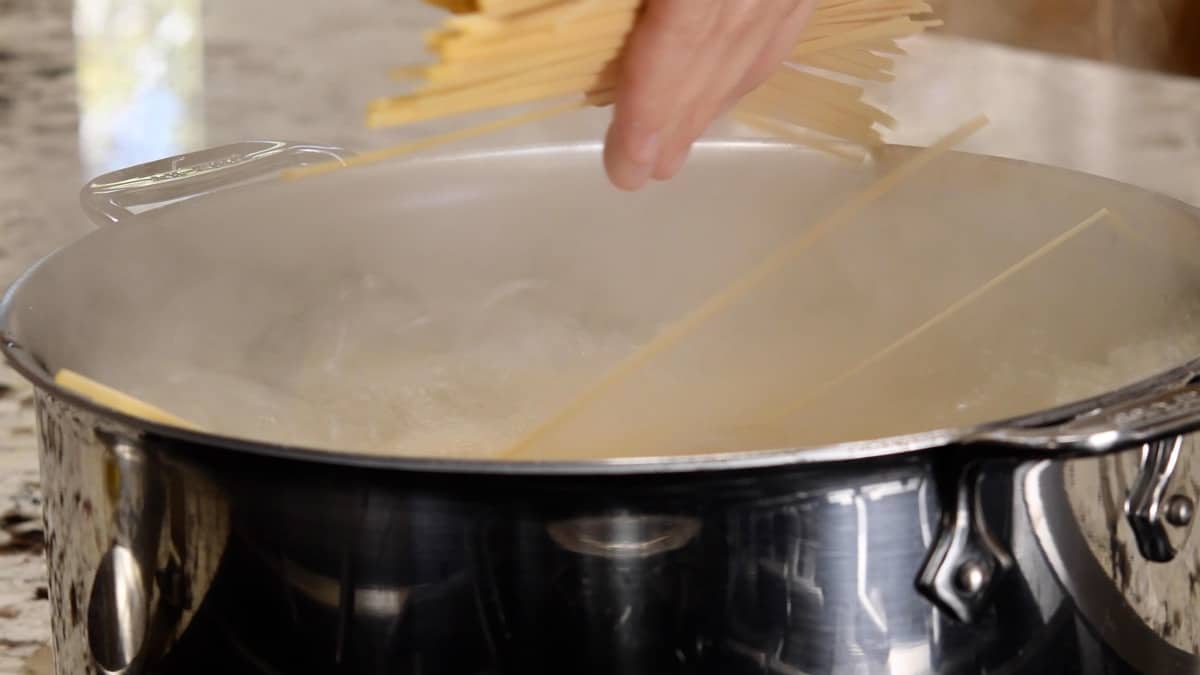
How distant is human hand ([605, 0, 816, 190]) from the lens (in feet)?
1.61

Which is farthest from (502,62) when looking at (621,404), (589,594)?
(621,404)

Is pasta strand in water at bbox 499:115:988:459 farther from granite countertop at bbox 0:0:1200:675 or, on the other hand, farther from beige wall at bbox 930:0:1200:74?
beige wall at bbox 930:0:1200:74

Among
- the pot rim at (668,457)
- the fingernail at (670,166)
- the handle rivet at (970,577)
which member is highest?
the fingernail at (670,166)

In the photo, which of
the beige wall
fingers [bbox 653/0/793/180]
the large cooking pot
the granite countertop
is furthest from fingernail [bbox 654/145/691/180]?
the beige wall

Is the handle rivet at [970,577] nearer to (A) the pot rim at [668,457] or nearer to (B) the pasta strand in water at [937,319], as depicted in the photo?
(A) the pot rim at [668,457]

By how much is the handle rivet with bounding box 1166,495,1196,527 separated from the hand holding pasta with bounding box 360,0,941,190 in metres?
0.21

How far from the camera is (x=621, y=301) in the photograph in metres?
0.77

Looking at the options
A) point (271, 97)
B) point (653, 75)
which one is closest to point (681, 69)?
point (653, 75)

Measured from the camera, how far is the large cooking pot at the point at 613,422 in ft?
1.28

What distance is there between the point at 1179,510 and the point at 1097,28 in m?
1.34

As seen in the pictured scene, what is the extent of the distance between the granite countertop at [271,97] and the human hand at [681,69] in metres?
0.47

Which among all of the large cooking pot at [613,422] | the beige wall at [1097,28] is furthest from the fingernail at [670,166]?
the beige wall at [1097,28]

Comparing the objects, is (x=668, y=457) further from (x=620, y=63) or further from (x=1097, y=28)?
(x=1097, y=28)

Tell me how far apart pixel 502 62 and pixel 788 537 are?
176mm
